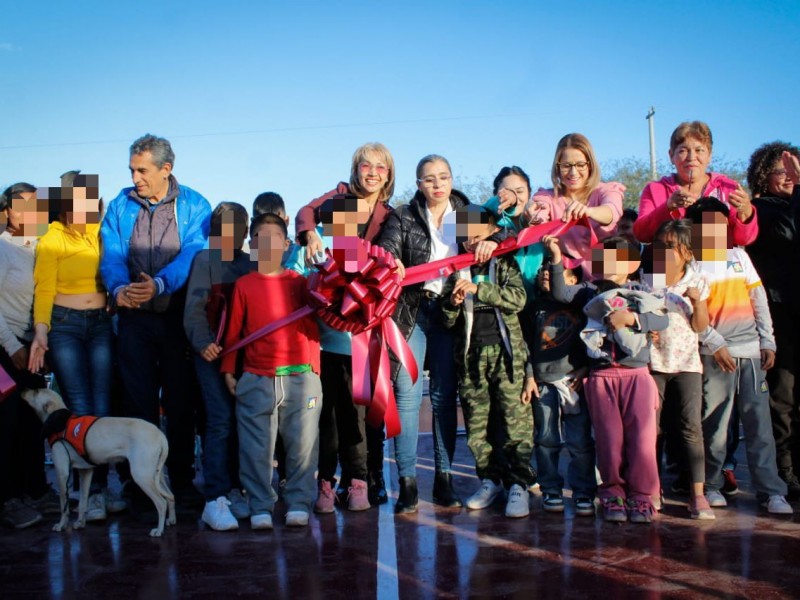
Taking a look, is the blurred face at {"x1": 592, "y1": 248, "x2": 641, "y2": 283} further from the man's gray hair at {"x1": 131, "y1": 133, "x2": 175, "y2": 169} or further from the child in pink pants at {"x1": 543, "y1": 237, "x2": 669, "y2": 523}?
the man's gray hair at {"x1": 131, "y1": 133, "x2": 175, "y2": 169}

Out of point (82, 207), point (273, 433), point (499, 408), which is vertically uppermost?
point (82, 207)

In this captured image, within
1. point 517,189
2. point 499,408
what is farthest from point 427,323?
point 517,189

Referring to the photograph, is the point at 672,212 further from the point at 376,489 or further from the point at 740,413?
the point at 376,489

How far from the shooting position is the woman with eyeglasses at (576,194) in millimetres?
5273

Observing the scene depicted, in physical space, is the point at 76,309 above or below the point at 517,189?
below

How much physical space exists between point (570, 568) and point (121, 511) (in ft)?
9.98

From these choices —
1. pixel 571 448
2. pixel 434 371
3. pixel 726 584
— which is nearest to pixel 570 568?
pixel 726 584

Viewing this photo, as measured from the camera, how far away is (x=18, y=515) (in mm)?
5035

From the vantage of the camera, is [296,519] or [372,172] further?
[372,172]

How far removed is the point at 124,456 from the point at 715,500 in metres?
3.67

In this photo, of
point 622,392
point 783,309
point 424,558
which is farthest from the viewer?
point 783,309

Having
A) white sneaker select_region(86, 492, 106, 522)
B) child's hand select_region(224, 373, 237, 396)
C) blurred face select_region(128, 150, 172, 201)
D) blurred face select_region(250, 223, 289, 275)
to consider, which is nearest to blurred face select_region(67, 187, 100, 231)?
blurred face select_region(128, 150, 172, 201)

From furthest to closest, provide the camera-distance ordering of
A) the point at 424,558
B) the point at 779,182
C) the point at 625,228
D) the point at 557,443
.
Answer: the point at 625,228
the point at 779,182
the point at 557,443
the point at 424,558

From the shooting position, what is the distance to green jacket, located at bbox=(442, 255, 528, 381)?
16.2ft
